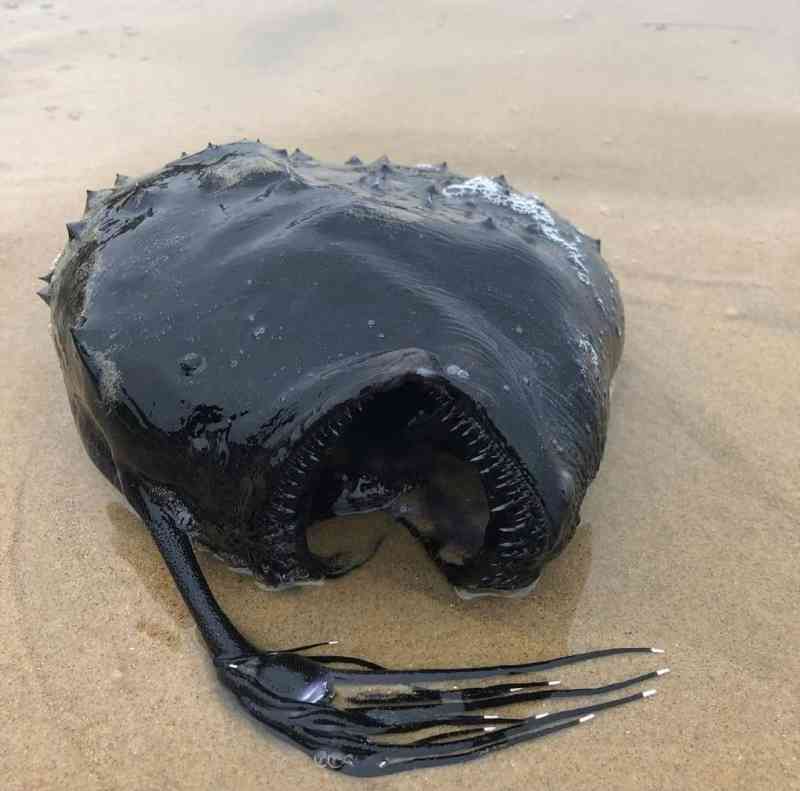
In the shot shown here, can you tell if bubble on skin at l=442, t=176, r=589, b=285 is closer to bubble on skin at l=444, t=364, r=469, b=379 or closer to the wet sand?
the wet sand

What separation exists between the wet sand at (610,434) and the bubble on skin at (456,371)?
97cm

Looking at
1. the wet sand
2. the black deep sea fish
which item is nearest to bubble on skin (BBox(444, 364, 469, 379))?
the black deep sea fish

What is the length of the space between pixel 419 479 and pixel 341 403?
2.06ft

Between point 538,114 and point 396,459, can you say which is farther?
point 538,114

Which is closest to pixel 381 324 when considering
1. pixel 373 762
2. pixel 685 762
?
pixel 373 762

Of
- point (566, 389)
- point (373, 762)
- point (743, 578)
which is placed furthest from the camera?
point (743, 578)

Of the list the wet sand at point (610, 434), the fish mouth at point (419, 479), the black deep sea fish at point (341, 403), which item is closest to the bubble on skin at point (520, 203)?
the black deep sea fish at point (341, 403)

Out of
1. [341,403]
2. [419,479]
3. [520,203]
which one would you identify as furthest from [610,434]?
[341,403]

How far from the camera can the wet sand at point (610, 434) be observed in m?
2.61

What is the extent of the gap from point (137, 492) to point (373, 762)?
1204 millimetres

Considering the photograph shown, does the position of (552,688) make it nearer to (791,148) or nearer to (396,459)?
(396,459)

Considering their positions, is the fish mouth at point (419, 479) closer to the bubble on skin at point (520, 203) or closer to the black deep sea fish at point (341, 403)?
the black deep sea fish at point (341, 403)

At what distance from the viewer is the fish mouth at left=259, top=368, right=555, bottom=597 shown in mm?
2330

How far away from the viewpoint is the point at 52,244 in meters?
5.05
